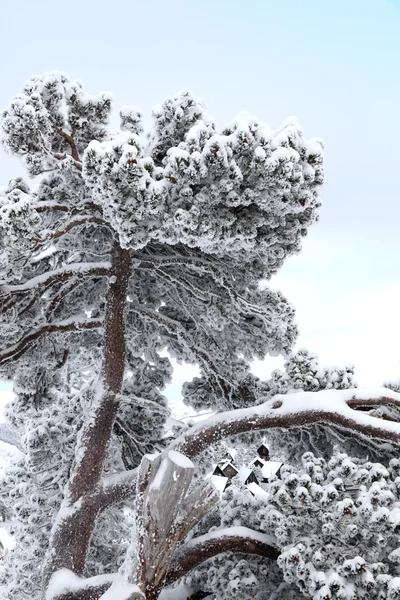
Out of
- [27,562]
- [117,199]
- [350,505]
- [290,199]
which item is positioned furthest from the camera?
[27,562]

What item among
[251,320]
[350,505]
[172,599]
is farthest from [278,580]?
[251,320]

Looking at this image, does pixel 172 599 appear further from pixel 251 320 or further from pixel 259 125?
pixel 259 125

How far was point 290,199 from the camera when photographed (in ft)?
23.9

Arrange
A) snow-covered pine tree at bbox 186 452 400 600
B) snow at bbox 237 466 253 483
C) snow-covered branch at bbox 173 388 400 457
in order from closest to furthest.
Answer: snow-covered pine tree at bbox 186 452 400 600 < snow-covered branch at bbox 173 388 400 457 < snow at bbox 237 466 253 483

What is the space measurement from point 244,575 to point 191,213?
181 inches

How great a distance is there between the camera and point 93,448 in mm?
8117

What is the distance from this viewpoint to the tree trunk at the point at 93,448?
7441 mm

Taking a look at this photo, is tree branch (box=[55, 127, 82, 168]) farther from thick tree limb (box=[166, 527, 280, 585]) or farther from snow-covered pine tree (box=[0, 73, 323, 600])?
thick tree limb (box=[166, 527, 280, 585])

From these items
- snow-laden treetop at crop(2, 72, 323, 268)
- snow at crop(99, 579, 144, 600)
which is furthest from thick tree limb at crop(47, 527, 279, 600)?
snow-laden treetop at crop(2, 72, 323, 268)

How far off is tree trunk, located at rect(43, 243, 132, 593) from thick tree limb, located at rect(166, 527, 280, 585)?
4.74 ft

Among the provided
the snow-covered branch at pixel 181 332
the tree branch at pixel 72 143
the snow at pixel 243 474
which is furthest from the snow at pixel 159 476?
the tree branch at pixel 72 143

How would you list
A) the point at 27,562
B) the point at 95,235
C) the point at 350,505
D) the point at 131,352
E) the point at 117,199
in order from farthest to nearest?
the point at 131,352, the point at 95,235, the point at 27,562, the point at 117,199, the point at 350,505

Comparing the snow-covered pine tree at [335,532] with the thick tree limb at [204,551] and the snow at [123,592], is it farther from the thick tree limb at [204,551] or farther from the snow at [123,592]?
the snow at [123,592]

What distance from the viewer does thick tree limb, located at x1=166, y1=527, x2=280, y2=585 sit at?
6891 mm
